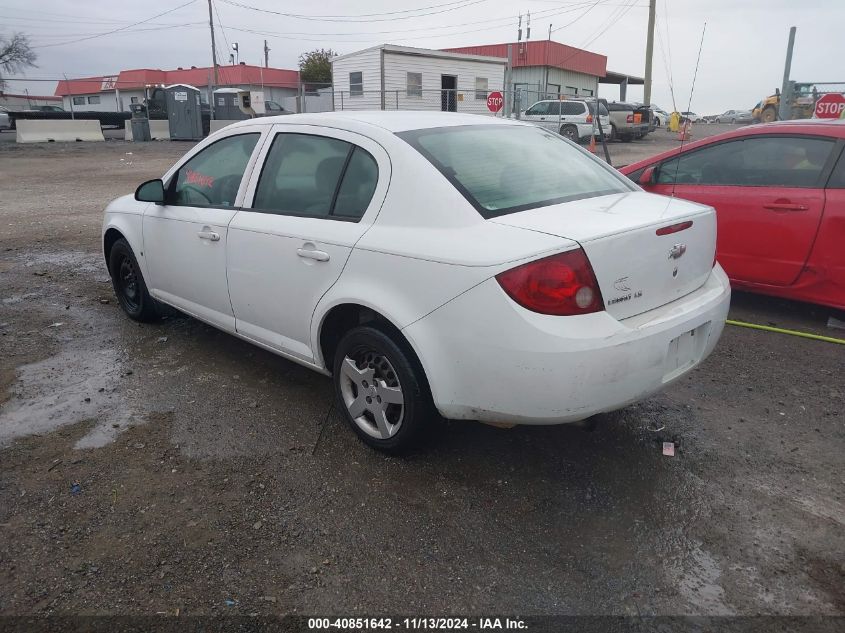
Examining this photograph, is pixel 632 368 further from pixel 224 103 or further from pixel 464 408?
pixel 224 103

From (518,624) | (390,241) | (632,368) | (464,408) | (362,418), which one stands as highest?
(390,241)

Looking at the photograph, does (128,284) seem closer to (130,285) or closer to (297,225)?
(130,285)

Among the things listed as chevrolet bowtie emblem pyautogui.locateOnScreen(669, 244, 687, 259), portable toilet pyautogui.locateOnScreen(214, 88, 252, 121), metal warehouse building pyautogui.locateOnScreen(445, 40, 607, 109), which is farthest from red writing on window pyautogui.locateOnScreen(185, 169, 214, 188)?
metal warehouse building pyautogui.locateOnScreen(445, 40, 607, 109)

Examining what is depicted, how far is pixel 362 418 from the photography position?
3.37 meters

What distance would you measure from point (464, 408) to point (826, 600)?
1.46 m

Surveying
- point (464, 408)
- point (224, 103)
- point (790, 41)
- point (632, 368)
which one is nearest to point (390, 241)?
point (464, 408)

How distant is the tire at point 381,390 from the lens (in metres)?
Answer: 2.99

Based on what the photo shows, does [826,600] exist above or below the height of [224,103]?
below

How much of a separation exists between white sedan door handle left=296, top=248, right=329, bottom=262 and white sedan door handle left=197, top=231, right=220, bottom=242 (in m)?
0.80

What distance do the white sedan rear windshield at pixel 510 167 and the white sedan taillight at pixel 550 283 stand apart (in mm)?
406

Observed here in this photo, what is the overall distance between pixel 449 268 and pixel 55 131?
29.2 m

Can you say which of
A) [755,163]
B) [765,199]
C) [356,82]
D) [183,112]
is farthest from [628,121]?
[765,199]

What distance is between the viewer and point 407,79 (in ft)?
96.4

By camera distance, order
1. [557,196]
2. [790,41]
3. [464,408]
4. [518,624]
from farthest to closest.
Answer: [790,41] < [557,196] < [464,408] < [518,624]
